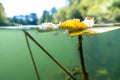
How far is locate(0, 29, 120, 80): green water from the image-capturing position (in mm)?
2711

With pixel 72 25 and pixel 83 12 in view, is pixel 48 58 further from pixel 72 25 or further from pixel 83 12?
pixel 83 12

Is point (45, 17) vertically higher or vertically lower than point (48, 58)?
higher

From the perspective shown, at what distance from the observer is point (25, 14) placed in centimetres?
393

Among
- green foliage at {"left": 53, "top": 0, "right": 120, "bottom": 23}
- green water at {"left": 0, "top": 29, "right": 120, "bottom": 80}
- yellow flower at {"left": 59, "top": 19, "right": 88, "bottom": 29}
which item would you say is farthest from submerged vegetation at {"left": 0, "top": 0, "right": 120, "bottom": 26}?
yellow flower at {"left": 59, "top": 19, "right": 88, "bottom": 29}

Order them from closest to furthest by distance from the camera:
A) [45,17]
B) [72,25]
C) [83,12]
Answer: [72,25] < [45,17] < [83,12]

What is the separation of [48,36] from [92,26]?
2003 millimetres

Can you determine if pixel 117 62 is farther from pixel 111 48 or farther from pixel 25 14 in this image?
pixel 25 14

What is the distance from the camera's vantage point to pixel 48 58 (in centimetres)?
278

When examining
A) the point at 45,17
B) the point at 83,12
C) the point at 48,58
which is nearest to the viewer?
the point at 48,58

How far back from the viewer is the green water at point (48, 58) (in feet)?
8.89

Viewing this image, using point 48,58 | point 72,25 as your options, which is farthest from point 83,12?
point 72,25

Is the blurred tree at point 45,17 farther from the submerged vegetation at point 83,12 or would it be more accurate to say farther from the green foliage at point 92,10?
the green foliage at point 92,10

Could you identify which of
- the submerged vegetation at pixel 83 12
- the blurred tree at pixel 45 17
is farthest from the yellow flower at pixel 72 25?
the blurred tree at pixel 45 17

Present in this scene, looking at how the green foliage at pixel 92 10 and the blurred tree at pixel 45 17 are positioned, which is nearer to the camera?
the blurred tree at pixel 45 17
